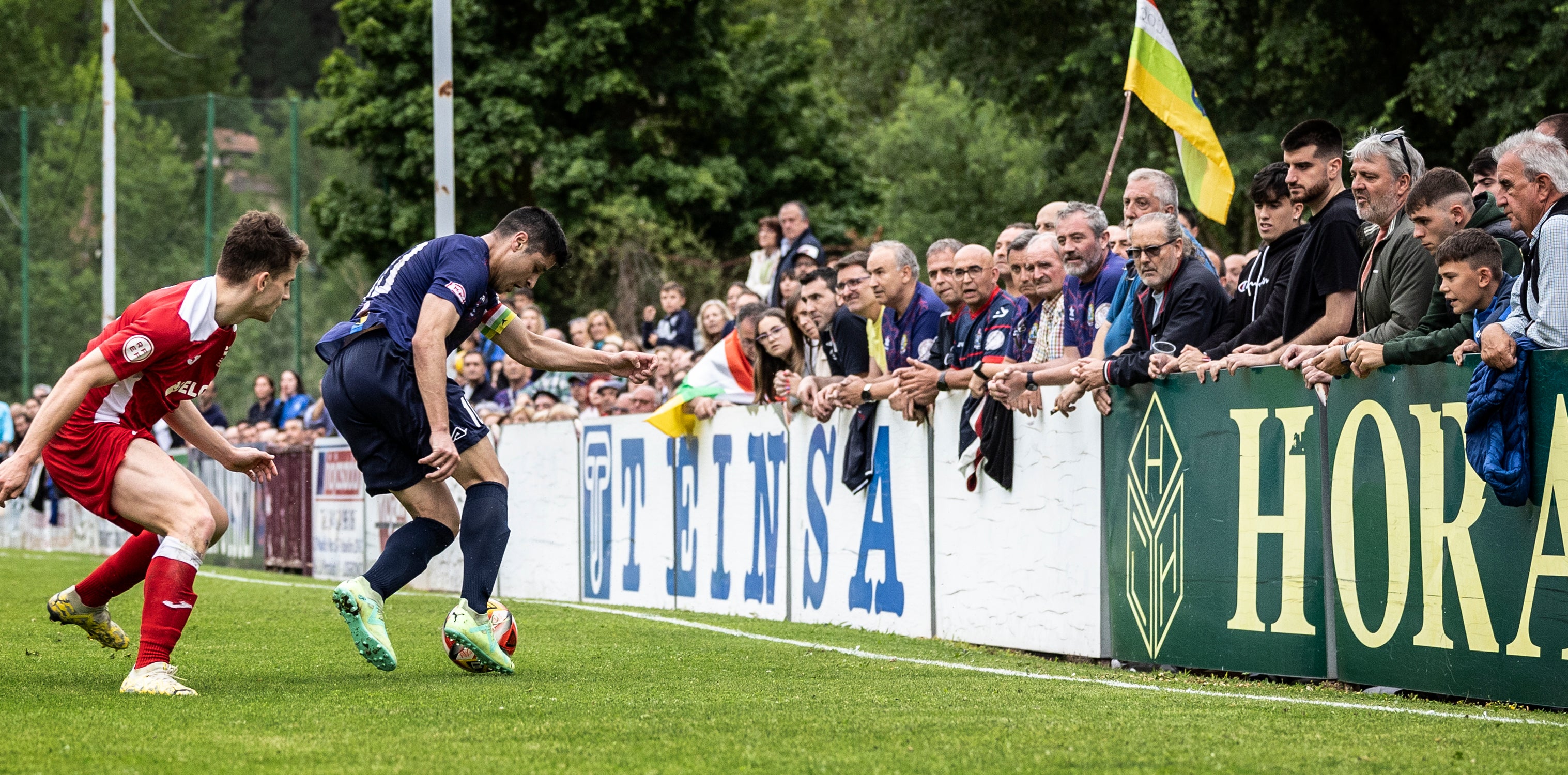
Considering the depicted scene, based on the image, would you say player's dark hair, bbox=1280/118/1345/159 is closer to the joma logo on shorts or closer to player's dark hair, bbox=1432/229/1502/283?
player's dark hair, bbox=1432/229/1502/283

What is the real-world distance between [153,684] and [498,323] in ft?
7.81

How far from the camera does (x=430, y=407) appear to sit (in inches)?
293

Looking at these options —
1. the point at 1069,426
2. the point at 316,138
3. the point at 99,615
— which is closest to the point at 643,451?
the point at 1069,426

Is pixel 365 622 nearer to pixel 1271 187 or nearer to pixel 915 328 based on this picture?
pixel 1271 187

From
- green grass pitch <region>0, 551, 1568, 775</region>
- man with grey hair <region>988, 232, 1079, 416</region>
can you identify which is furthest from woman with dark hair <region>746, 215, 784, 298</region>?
green grass pitch <region>0, 551, 1568, 775</region>

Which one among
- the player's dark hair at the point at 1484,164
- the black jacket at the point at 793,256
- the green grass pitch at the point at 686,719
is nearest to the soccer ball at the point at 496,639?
the green grass pitch at the point at 686,719

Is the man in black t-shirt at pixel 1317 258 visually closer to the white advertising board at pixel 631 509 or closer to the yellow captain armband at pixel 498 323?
the yellow captain armband at pixel 498 323

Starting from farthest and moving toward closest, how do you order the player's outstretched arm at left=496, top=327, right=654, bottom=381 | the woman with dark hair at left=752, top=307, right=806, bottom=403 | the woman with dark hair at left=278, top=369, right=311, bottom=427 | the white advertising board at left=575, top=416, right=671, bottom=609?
the woman with dark hair at left=278, top=369, right=311, bottom=427 < the white advertising board at left=575, top=416, right=671, bottom=609 < the woman with dark hair at left=752, top=307, right=806, bottom=403 < the player's outstretched arm at left=496, top=327, right=654, bottom=381

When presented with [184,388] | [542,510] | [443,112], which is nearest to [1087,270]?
[184,388]

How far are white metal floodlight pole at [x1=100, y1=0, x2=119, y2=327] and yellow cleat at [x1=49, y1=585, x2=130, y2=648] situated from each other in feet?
82.4

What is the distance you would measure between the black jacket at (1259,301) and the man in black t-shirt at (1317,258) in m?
0.04

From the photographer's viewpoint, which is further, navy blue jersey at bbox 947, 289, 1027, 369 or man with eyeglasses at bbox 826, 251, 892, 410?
man with eyeglasses at bbox 826, 251, 892, 410

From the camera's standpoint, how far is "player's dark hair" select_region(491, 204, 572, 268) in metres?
7.82

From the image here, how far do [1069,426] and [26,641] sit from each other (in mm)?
5776
